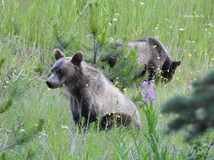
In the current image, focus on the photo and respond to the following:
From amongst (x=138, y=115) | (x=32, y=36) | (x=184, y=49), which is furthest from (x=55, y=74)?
(x=184, y=49)

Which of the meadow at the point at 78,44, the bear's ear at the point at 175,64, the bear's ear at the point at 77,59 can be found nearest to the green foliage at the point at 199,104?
the meadow at the point at 78,44

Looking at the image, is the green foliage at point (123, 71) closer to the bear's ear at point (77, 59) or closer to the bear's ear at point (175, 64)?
the bear's ear at point (77, 59)

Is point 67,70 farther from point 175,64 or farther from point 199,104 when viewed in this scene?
Answer: point 199,104

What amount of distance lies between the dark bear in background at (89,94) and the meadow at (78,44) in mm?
211

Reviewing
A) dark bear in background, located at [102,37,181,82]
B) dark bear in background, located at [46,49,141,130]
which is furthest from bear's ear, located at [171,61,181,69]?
dark bear in background, located at [46,49,141,130]

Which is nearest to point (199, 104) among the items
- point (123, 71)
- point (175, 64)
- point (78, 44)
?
point (123, 71)

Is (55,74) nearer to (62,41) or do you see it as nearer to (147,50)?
(62,41)

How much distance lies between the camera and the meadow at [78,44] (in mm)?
5323

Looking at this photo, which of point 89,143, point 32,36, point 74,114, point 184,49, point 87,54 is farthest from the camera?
point 184,49

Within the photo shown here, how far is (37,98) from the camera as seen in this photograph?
7.15 meters

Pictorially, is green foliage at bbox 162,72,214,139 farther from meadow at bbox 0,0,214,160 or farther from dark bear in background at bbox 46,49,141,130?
dark bear in background at bbox 46,49,141,130

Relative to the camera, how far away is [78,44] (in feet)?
26.4

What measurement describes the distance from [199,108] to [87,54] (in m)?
6.85

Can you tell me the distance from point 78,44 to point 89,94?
140 centimetres
